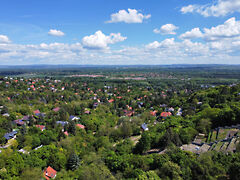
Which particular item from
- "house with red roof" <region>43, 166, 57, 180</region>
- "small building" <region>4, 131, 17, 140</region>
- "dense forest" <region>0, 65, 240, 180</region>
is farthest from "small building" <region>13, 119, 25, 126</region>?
"house with red roof" <region>43, 166, 57, 180</region>

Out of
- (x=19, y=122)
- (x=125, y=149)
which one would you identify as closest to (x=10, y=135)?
(x=19, y=122)

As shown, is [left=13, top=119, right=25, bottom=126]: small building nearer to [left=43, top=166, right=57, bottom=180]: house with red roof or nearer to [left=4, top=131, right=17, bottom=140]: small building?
[left=4, top=131, right=17, bottom=140]: small building

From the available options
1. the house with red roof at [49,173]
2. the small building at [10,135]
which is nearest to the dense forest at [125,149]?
the house with red roof at [49,173]

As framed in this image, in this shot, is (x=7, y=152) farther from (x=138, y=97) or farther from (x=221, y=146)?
(x=138, y=97)

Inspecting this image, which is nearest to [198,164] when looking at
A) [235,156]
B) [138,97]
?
[235,156]

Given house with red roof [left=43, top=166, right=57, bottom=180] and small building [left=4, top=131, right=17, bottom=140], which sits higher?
small building [left=4, top=131, right=17, bottom=140]

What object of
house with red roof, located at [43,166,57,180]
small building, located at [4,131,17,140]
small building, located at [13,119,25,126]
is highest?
small building, located at [13,119,25,126]

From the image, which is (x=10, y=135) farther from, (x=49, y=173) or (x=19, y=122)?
(x=49, y=173)

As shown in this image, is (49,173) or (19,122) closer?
(49,173)

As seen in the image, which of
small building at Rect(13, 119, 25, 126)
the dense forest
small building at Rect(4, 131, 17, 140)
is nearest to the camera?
the dense forest
